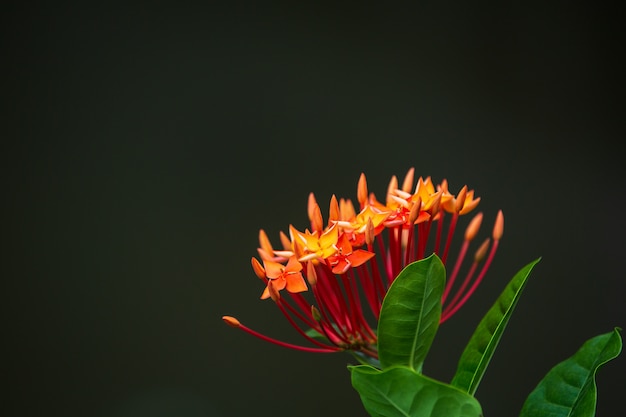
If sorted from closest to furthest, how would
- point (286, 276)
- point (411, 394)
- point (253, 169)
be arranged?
point (411, 394)
point (286, 276)
point (253, 169)

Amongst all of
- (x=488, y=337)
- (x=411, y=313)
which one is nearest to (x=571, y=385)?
(x=488, y=337)

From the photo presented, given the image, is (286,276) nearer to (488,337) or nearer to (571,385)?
(488,337)

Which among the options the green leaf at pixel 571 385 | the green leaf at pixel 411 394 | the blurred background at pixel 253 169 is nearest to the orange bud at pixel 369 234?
the green leaf at pixel 411 394

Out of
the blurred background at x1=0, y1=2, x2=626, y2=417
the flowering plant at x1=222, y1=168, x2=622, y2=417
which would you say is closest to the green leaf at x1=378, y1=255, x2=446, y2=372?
the flowering plant at x1=222, y1=168, x2=622, y2=417

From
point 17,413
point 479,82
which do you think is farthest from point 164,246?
point 479,82

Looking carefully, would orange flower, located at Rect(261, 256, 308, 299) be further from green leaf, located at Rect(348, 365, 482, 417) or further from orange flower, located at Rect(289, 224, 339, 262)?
green leaf, located at Rect(348, 365, 482, 417)

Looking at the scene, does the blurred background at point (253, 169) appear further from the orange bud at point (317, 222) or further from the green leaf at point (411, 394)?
the green leaf at point (411, 394)
